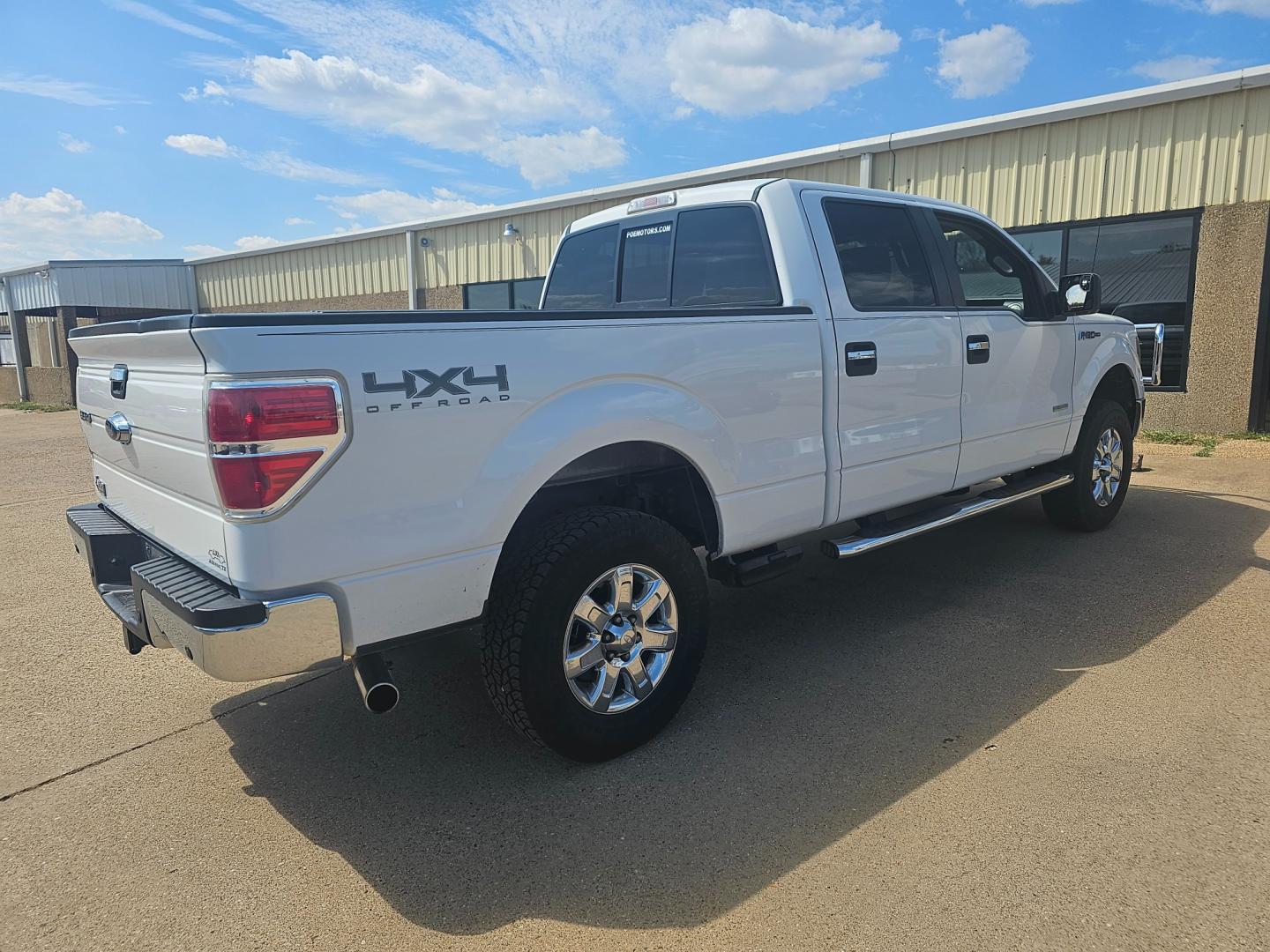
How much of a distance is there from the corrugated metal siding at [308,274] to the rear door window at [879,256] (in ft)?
51.6

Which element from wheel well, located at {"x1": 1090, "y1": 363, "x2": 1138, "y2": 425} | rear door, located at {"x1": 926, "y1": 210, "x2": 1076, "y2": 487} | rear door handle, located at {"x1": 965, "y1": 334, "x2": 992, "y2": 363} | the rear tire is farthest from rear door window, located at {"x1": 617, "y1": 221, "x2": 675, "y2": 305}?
wheel well, located at {"x1": 1090, "y1": 363, "x2": 1138, "y2": 425}

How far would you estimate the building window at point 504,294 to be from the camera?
15.9 meters

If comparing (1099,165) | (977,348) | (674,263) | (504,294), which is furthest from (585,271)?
(504,294)

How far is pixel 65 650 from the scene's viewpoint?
422 cm

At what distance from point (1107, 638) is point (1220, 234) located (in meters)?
7.33

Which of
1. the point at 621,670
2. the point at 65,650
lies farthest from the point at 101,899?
the point at 65,650

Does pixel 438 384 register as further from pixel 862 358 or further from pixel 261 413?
pixel 862 358

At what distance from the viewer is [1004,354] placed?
465cm

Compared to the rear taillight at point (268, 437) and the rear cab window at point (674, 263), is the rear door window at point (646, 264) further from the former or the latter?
the rear taillight at point (268, 437)

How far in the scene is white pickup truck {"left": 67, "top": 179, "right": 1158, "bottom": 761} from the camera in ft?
7.47

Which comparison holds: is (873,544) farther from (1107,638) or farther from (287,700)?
(287,700)

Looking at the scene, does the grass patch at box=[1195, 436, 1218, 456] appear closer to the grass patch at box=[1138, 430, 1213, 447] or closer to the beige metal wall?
the grass patch at box=[1138, 430, 1213, 447]

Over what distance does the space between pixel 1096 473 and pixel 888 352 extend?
9.18 ft

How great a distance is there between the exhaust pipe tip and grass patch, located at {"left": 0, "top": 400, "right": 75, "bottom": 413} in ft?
70.7
